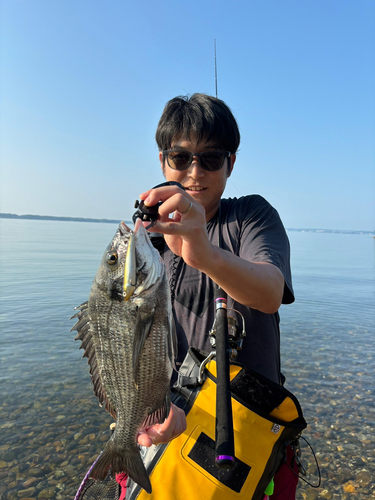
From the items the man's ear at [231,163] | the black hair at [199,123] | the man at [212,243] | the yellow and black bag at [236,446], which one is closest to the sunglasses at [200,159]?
the man at [212,243]

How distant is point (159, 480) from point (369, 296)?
16226 millimetres

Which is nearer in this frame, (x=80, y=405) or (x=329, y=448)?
(x=329, y=448)

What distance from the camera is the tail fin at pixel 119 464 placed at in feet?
7.18

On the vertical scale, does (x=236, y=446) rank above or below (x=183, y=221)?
below

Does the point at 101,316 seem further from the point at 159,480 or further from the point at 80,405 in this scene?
the point at 80,405

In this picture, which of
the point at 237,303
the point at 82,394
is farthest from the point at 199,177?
the point at 82,394

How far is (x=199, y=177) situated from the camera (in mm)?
3141

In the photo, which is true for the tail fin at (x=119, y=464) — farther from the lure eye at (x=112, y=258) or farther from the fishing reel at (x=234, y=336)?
the lure eye at (x=112, y=258)

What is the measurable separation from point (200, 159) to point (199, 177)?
0.55 ft

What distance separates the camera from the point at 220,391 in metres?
2.10

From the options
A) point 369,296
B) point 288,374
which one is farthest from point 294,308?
point 288,374

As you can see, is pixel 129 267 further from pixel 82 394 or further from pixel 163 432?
pixel 82 394

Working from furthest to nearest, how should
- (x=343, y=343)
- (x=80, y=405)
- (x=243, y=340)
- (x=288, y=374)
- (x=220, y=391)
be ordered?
(x=343, y=343) < (x=288, y=374) < (x=80, y=405) < (x=243, y=340) < (x=220, y=391)

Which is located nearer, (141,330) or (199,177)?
Result: (141,330)
